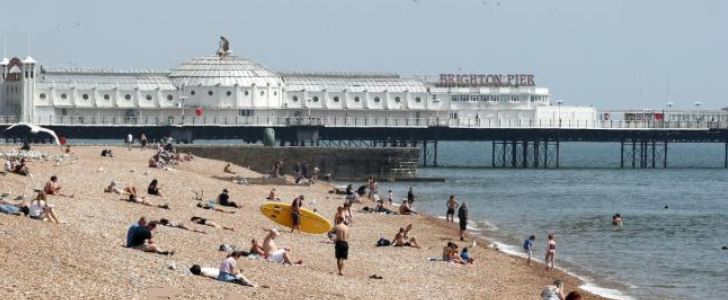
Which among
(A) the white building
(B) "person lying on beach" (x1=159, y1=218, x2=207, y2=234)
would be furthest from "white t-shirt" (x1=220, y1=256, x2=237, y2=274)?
(A) the white building

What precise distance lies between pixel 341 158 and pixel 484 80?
30.0 m

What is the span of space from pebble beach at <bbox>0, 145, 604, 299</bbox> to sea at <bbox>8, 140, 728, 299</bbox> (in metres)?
1.86

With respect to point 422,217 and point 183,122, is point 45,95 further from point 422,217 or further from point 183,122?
point 422,217

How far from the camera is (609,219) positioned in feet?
178

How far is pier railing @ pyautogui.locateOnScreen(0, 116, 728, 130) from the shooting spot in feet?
313

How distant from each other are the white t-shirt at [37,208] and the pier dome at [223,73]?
7401 centimetres

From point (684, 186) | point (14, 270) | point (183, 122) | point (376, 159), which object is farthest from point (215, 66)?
point (14, 270)

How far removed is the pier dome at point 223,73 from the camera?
101244mm

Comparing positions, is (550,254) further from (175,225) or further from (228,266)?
(228,266)

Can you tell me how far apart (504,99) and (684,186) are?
2114 cm

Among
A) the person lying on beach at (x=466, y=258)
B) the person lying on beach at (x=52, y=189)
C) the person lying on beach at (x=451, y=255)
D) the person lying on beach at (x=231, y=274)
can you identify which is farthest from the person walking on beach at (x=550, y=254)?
→ the person lying on beach at (x=231, y=274)

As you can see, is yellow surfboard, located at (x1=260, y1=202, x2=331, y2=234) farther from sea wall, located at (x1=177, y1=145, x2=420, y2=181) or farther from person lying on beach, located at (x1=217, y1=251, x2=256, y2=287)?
sea wall, located at (x1=177, y1=145, x2=420, y2=181)

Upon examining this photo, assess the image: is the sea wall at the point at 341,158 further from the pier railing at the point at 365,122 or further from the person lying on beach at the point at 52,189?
the person lying on beach at the point at 52,189

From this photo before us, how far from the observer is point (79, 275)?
2016 cm
